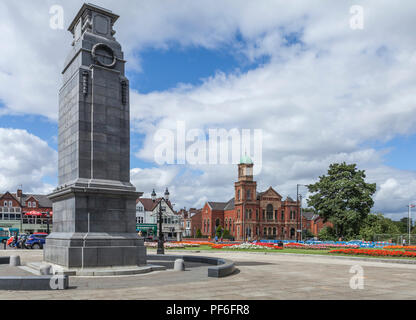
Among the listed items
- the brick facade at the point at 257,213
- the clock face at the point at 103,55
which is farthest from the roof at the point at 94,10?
the brick facade at the point at 257,213

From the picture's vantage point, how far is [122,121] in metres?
18.3

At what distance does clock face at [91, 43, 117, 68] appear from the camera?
17.9 meters

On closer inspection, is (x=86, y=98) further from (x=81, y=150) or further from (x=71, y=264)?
(x=71, y=264)

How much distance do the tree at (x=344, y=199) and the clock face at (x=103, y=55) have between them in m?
50.7

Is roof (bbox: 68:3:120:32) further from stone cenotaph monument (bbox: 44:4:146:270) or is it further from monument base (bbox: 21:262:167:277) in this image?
monument base (bbox: 21:262:167:277)

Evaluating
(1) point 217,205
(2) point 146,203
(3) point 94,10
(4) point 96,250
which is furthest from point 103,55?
(1) point 217,205

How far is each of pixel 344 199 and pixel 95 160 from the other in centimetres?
5334

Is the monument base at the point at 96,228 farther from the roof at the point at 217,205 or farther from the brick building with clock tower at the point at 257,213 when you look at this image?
the roof at the point at 217,205

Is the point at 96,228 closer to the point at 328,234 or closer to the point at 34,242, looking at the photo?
the point at 34,242

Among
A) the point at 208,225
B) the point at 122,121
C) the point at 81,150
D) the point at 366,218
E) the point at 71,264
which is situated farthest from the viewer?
the point at 208,225

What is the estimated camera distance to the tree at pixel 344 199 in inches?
2419

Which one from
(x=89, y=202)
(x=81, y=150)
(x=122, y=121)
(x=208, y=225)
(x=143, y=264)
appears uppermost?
(x=122, y=121)

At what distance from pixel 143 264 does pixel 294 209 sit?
92188 mm
